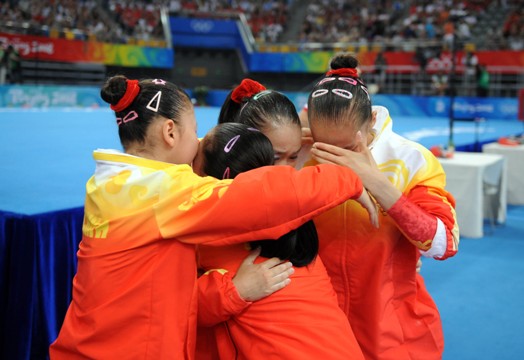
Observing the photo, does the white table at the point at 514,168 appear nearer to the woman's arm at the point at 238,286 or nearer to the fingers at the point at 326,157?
the fingers at the point at 326,157

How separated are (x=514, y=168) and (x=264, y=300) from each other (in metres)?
5.05

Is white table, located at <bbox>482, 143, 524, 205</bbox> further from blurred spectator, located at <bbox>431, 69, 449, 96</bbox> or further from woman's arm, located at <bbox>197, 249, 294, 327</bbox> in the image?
blurred spectator, located at <bbox>431, 69, 449, 96</bbox>

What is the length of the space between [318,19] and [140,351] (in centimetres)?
1981

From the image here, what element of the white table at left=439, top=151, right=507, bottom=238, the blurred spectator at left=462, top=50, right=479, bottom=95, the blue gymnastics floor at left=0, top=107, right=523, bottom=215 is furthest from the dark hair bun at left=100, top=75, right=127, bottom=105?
the blurred spectator at left=462, top=50, right=479, bottom=95

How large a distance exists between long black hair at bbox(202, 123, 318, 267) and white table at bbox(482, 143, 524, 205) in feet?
15.8

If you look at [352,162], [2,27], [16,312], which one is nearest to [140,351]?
[352,162]

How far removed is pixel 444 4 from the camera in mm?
16828

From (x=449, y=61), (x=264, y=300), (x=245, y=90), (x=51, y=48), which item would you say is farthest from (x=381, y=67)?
(x=264, y=300)

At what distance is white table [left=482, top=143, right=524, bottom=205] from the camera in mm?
5504

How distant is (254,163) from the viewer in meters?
1.21

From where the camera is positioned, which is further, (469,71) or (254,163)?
(469,71)

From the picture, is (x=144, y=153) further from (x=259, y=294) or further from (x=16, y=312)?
(x=16, y=312)

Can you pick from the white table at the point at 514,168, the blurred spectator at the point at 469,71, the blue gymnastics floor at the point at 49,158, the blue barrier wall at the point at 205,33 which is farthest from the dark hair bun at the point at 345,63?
the blue barrier wall at the point at 205,33

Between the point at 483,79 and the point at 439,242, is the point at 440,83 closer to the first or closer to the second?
the point at 483,79
